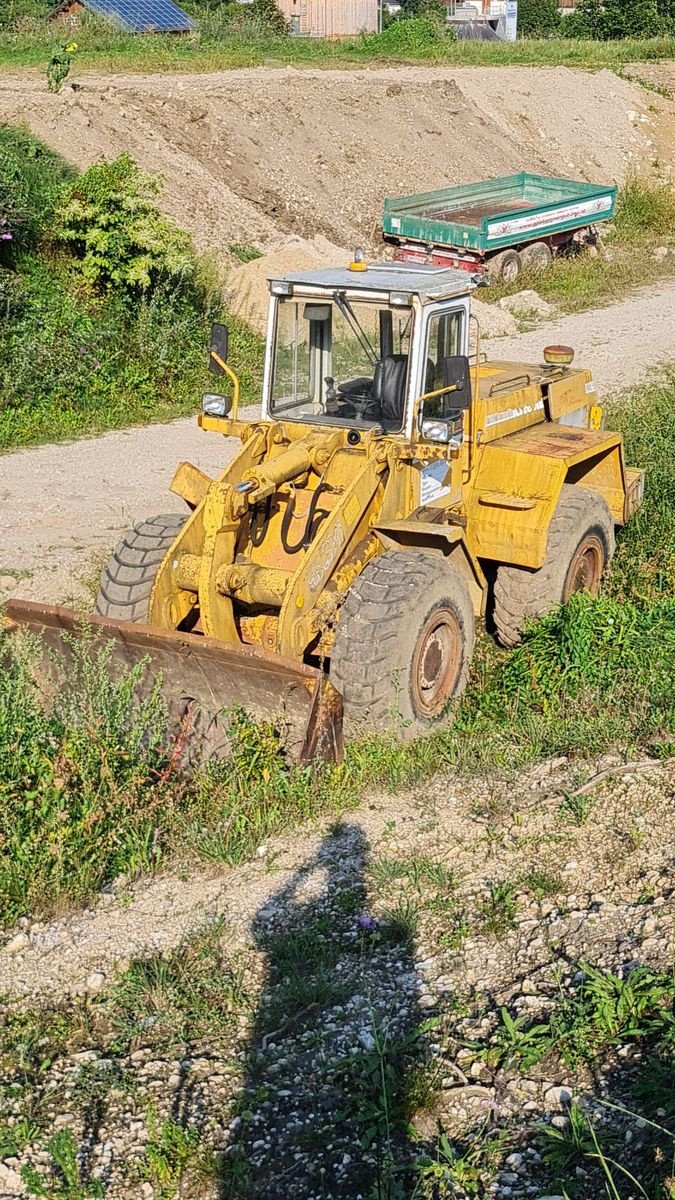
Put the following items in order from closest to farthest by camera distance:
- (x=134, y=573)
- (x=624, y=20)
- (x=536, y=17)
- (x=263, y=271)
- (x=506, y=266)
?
(x=134, y=573)
(x=263, y=271)
(x=506, y=266)
(x=624, y=20)
(x=536, y=17)

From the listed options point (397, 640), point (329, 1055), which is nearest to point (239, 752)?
point (397, 640)

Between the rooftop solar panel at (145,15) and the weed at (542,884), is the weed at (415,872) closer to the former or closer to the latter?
the weed at (542,884)

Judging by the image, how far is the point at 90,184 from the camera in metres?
15.5

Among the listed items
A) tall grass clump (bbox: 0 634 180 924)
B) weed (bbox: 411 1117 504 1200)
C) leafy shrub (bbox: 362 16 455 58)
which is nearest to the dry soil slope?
leafy shrub (bbox: 362 16 455 58)

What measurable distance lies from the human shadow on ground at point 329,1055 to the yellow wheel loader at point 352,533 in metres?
1.43

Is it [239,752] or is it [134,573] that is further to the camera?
[134,573]

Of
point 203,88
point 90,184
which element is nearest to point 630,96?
point 203,88

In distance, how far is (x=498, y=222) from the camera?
20.5m

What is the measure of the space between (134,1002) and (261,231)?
17.6 meters

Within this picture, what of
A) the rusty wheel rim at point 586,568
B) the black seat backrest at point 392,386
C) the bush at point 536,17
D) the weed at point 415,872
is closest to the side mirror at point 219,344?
the black seat backrest at point 392,386

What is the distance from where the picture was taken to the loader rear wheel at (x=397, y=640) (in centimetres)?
692

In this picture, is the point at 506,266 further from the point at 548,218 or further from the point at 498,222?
the point at 548,218

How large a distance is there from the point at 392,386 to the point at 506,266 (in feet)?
47.8

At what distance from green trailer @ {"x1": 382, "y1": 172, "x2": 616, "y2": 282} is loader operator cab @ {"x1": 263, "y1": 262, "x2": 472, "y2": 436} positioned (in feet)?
38.8
